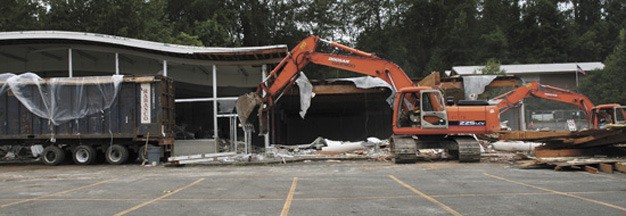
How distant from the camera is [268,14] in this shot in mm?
50594

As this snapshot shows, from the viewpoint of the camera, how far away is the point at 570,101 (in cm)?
2248

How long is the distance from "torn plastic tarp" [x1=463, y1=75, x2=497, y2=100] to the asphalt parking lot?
7.86 meters

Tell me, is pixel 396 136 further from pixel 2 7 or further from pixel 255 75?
pixel 2 7

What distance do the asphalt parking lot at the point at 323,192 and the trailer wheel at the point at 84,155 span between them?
112 inches

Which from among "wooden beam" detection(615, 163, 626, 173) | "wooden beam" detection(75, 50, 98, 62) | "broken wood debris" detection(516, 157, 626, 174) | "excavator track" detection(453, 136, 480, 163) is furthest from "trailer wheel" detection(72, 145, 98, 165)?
"wooden beam" detection(615, 163, 626, 173)

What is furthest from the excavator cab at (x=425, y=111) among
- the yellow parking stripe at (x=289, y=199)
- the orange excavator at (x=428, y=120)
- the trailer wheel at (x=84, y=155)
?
the trailer wheel at (x=84, y=155)

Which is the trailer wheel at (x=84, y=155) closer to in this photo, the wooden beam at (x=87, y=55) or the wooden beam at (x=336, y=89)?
the wooden beam at (x=87, y=55)

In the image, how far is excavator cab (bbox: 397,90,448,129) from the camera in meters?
16.0

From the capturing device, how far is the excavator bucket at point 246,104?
58.3 ft

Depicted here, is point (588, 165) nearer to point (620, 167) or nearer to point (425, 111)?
point (620, 167)

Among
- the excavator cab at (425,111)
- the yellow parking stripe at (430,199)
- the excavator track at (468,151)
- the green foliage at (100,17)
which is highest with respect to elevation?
the green foliage at (100,17)

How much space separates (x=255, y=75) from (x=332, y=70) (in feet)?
90.5

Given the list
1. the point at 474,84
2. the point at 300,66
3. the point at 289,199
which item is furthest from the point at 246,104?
the point at 474,84

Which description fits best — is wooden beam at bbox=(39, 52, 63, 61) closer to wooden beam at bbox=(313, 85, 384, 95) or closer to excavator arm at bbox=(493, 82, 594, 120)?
wooden beam at bbox=(313, 85, 384, 95)
